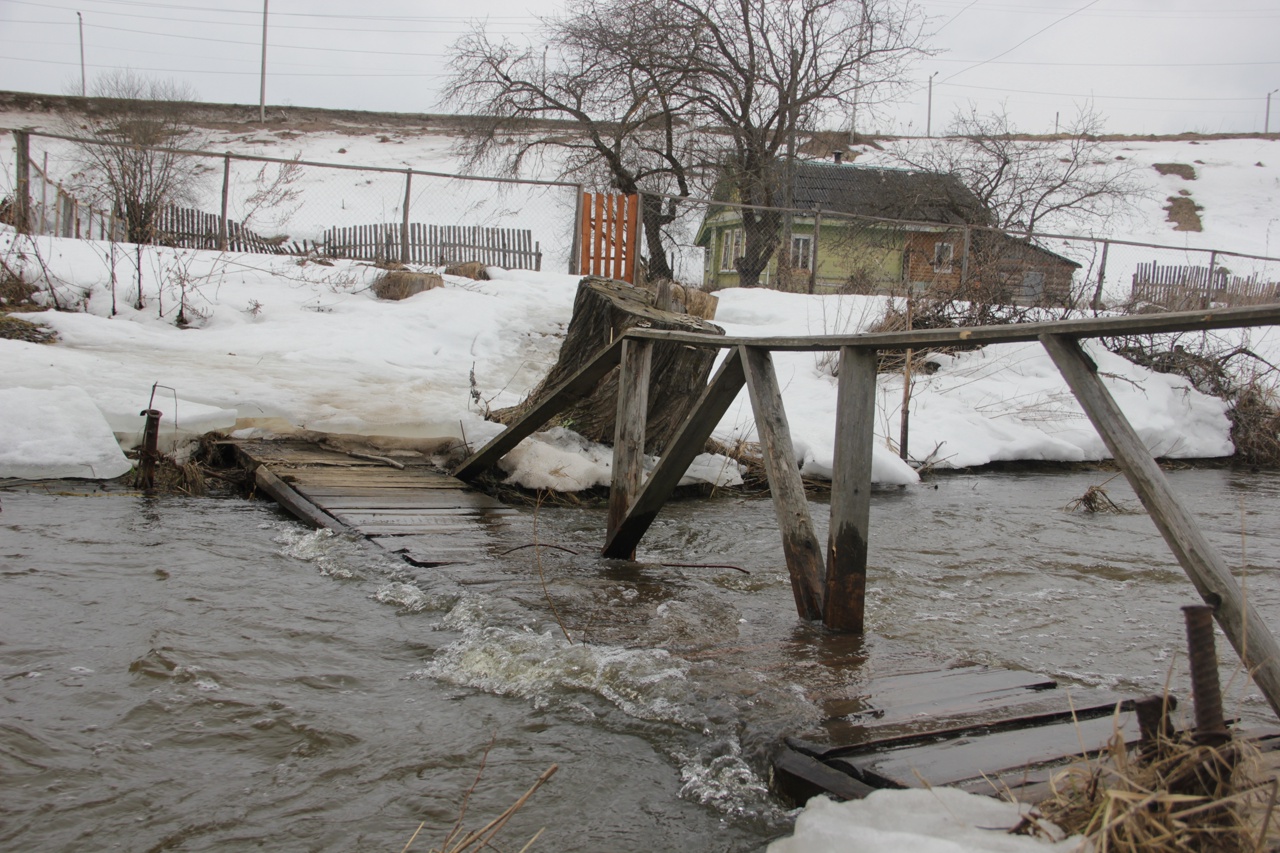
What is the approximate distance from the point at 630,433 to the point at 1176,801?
3705 millimetres

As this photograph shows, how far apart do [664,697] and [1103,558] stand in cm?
391

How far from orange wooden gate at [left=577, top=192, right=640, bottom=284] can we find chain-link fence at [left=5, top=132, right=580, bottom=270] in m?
0.86

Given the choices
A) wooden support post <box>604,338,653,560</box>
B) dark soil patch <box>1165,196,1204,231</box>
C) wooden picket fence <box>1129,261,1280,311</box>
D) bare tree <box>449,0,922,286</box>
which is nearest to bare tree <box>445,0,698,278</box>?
bare tree <box>449,0,922,286</box>

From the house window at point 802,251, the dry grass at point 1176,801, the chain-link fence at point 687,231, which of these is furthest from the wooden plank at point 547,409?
the house window at point 802,251

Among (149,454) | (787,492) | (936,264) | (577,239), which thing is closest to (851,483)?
(787,492)

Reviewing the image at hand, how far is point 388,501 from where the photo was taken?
5.57m

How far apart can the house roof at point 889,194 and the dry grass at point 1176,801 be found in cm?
2018

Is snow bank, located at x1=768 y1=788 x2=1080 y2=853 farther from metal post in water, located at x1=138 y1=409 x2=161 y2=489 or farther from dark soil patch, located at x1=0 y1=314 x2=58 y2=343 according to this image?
dark soil patch, located at x1=0 y1=314 x2=58 y2=343

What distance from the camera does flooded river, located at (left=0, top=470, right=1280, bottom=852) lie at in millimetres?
2262

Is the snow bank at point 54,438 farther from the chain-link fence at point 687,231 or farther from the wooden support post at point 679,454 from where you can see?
the chain-link fence at point 687,231

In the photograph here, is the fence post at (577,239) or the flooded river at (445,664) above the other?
the fence post at (577,239)

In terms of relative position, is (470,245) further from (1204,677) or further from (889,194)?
(1204,677)

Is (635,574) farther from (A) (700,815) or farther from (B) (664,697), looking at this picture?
(A) (700,815)

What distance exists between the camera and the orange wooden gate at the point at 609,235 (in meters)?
15.0
